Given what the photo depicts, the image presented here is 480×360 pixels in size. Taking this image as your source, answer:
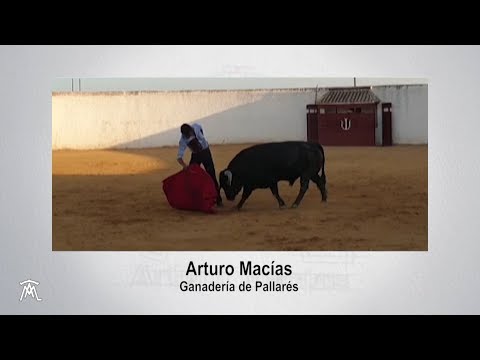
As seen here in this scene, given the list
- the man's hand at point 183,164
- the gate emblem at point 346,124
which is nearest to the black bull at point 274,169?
the man's hand at point 183,164

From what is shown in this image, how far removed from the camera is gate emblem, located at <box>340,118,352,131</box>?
30.2 feet

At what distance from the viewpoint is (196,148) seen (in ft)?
27.3

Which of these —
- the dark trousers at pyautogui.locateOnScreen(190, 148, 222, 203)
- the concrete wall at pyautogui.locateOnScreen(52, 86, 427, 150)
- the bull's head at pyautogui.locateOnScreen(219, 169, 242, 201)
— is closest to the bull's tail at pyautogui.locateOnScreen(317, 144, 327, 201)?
the concrete wall at pyautogui.locateOnScreen(52, 86, 427, 150)

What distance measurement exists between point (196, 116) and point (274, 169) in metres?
0.98

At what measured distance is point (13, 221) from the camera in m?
7.23

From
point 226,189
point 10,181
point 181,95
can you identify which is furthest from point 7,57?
point 226,189

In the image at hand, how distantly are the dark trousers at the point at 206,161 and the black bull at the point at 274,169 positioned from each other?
79 millimetres

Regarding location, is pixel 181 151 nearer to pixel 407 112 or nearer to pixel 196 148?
pixel 196 148

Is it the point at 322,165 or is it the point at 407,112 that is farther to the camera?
the point at 407,112

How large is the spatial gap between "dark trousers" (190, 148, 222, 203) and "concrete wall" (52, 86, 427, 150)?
0.19m

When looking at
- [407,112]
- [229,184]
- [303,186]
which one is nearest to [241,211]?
[229,184]

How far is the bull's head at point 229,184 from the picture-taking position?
27.5ft

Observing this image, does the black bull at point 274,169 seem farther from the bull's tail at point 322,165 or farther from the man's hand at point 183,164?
the man's hand at point 183,164

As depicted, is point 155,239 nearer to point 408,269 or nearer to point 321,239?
point 321,239
